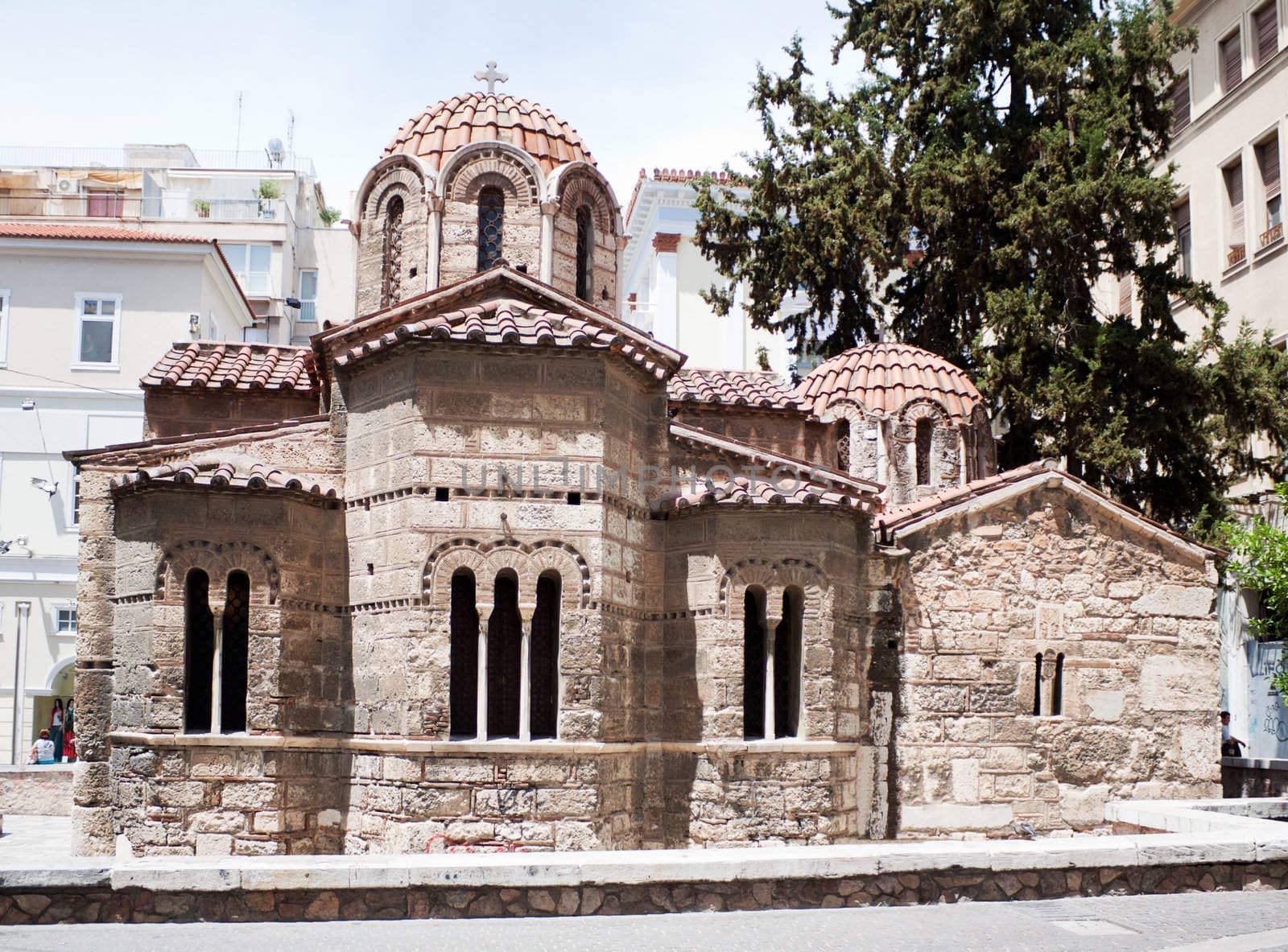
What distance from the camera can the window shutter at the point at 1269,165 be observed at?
21.1m

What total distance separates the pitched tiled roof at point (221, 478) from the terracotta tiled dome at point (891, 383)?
6.71 m

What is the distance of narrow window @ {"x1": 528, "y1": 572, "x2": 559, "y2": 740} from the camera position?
1209 centimetres

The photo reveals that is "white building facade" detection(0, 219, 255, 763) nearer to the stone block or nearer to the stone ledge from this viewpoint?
the stone ledge

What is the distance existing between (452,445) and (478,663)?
5.93ft

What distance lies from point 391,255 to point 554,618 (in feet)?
16.8

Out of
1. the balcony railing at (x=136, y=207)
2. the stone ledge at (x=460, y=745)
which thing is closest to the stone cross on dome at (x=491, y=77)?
the stone ledge at (x=460, y=745)

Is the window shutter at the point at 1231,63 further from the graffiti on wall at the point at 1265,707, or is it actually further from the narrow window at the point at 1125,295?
the graffiti on wall at the point at 1265,707

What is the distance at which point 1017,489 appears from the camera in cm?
1445

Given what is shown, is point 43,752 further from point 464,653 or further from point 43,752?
point 464,653

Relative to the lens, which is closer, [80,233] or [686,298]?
[80,233]

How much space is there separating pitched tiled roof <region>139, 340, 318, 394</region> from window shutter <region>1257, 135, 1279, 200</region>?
14327 mm

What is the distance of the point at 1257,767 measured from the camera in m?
16.2

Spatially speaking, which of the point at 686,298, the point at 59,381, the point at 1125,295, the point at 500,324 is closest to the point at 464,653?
the point at 500,324

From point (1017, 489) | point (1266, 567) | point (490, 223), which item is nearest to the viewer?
point (1017, 489)
